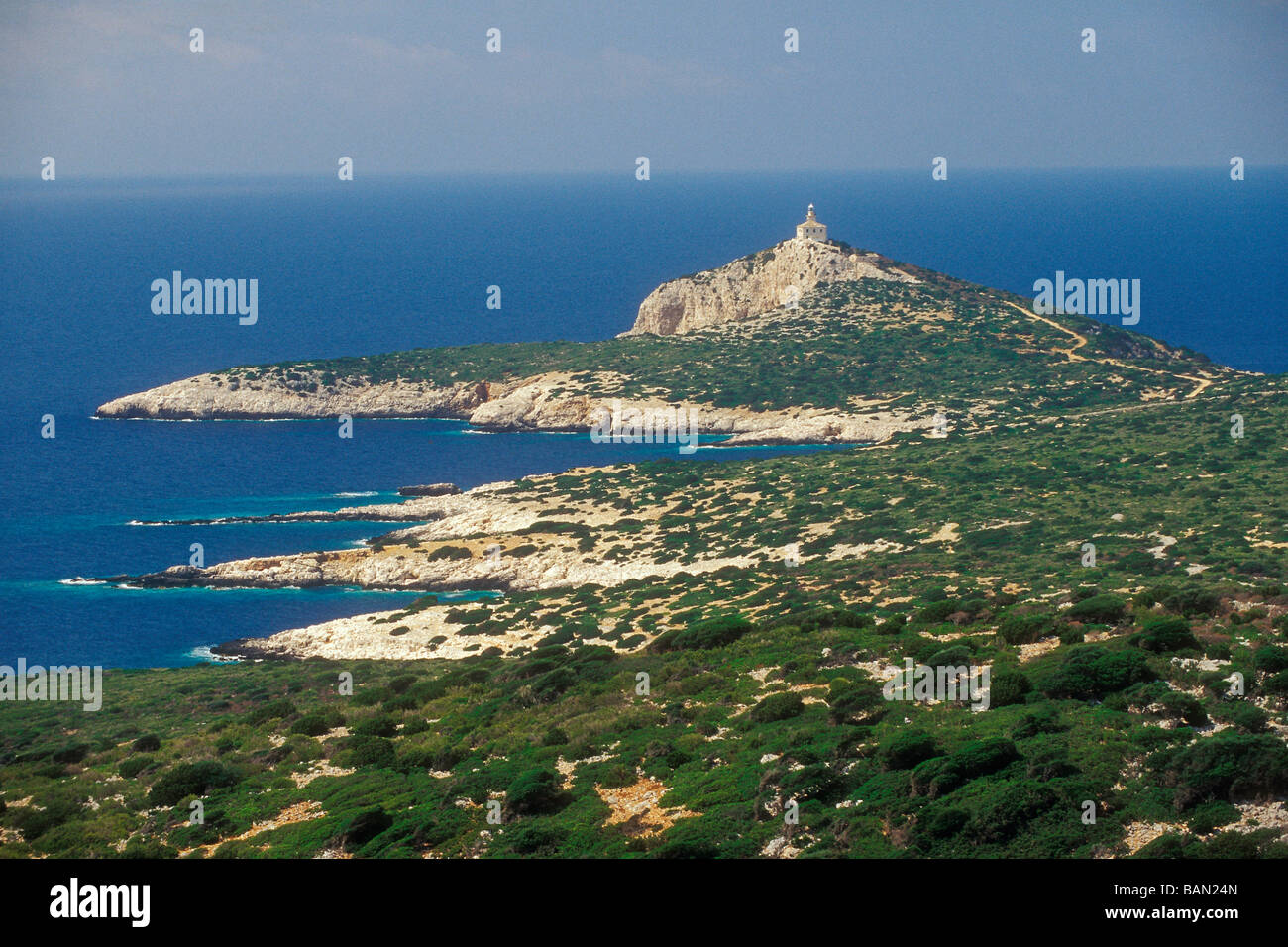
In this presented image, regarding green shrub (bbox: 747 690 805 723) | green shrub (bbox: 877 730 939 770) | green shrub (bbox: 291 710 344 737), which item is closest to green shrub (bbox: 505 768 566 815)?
green shrub (bbox: 747 690 805 723)

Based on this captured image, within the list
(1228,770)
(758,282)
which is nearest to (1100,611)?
(1228,770)

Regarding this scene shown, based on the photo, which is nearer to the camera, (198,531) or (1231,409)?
(1231,409)

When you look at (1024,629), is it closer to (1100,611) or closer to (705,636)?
A: (1100,611)

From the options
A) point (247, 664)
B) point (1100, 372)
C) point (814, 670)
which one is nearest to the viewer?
point (814, 670)

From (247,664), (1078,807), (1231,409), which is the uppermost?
(1231,409)

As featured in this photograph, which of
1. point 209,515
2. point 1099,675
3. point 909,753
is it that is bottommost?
point 209,515

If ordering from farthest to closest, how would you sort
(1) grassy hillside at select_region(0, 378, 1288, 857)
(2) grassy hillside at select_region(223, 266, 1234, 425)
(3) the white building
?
1. (3) the white building
2. (2) grassy hillside at select_region(223, 266, 1234, 425)
3. (1) grassy hillside at select_region(0, 378, 1288, 857)

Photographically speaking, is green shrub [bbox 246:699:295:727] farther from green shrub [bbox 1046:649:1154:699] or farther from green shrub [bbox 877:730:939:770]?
green shrub [bbox 1046:649:1154:699]

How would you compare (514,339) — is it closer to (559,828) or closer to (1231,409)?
(1231,409)

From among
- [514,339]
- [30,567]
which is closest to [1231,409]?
[30,567]
